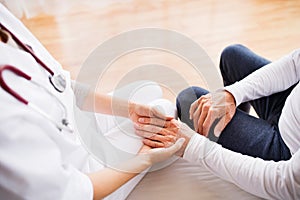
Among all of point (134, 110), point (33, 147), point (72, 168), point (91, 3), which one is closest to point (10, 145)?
point (33, 147)

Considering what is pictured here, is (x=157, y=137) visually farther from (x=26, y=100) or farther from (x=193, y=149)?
(x=26, y=100)

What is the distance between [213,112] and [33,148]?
604mm

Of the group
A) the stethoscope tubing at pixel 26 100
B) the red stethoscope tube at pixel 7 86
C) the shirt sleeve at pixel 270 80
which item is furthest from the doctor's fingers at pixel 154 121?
the red stethoscope tube at pixel 7 86

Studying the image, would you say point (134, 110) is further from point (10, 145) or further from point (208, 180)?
point (10, 145)

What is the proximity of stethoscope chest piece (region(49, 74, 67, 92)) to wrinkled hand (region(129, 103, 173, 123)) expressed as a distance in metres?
0.28

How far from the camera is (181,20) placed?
221 centimetres

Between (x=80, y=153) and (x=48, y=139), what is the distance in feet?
0.45

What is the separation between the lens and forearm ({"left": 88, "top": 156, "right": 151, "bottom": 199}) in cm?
76

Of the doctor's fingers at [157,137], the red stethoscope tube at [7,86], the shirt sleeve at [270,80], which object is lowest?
the doctor's fingers at [157,137]

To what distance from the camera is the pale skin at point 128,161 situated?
Result: 2.55 ft

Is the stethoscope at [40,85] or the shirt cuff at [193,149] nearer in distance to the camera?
the stethoscope at [40,85]

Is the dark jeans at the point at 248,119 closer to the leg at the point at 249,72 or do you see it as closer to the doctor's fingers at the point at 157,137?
the leg at the point at 249,72

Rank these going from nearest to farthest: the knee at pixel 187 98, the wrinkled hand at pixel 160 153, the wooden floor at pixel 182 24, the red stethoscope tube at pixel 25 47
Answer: the red stethoscope tube at pixel 25 47
the wrinkled hand at pixel 160 153
the knee at pixel 187 98
the wooden floor at pixel 182 24

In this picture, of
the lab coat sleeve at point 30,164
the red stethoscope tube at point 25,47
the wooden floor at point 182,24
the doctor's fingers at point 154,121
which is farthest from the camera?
the wooden floor at point 182,24
